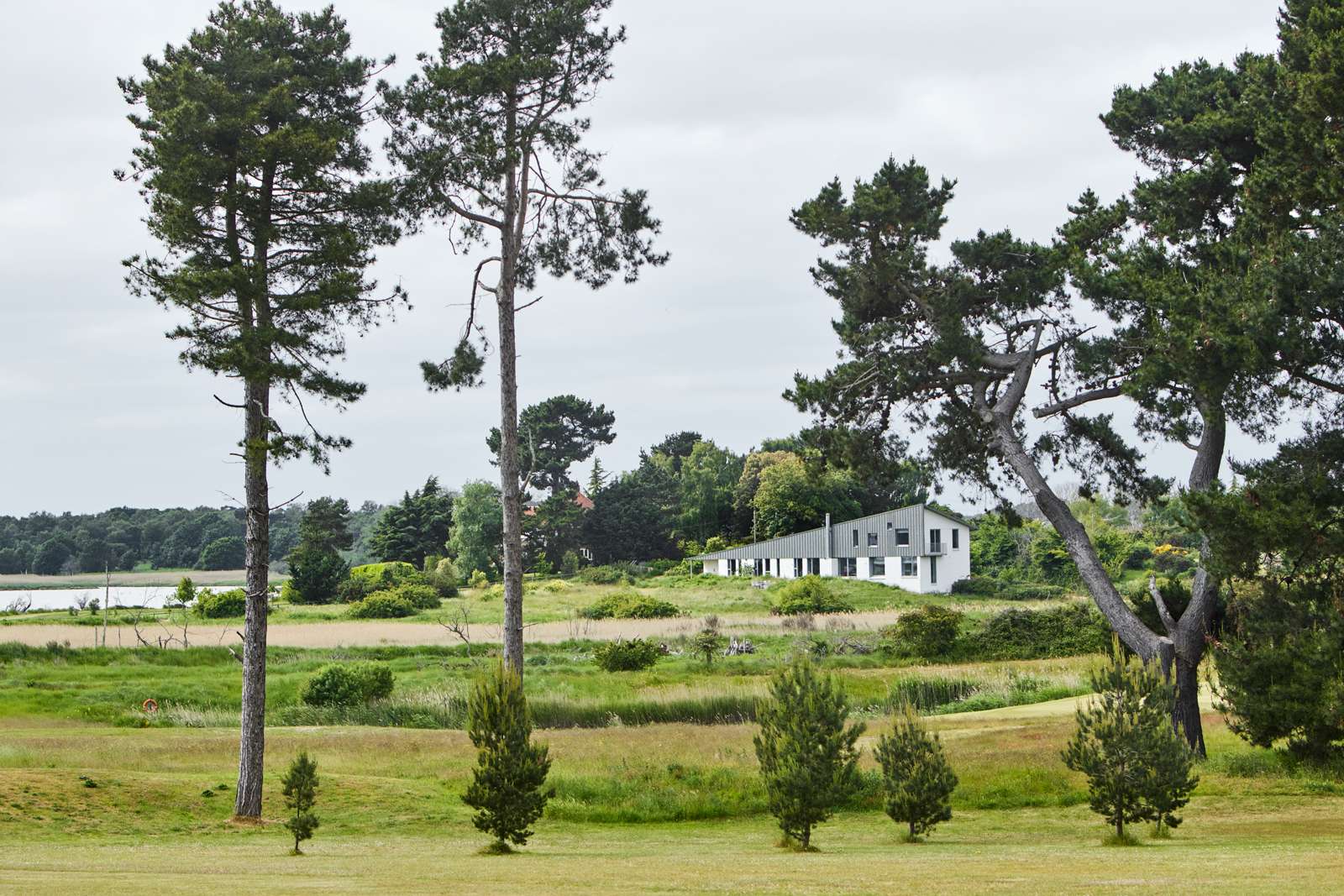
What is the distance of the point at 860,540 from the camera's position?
8344cm

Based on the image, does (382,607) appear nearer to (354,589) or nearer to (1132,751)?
(354,589)

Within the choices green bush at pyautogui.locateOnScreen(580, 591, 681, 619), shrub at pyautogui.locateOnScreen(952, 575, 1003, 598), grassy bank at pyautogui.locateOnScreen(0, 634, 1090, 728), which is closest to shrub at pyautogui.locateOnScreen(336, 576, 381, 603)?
green bush at pyautogui.locateOnScreen(580, 591, 681, 619)

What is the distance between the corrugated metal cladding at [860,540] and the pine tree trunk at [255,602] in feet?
215

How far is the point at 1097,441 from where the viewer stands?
2591 cm

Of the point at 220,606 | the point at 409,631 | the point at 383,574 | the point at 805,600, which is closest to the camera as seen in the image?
the point at 409,631

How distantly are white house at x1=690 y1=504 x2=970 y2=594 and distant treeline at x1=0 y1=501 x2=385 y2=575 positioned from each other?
57647 millimetres

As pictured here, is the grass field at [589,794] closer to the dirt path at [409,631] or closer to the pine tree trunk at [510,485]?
the pine tree trunk at [510,485]

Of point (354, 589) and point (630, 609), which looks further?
point (354, 589)

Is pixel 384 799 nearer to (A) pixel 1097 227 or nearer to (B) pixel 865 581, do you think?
(A) pixel 1097 227

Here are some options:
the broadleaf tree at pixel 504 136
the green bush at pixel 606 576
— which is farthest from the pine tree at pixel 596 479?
the broadleaf tree at pixel 504 136

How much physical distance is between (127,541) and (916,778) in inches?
5236

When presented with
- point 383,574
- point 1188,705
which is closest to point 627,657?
point 1188,705

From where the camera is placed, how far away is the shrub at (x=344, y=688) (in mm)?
30672

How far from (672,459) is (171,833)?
11383 centimetres
